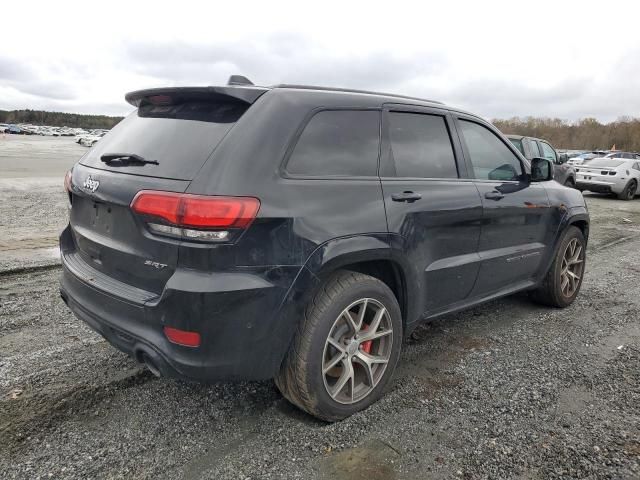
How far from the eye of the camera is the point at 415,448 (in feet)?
8.45

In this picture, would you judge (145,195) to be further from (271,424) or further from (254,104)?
(271,424)

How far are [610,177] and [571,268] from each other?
42.7ft

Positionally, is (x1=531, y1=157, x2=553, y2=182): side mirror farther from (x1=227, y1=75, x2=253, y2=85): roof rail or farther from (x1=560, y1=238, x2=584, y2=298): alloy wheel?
(x1=227, y1=75, x2=253, y2=85): roof rail

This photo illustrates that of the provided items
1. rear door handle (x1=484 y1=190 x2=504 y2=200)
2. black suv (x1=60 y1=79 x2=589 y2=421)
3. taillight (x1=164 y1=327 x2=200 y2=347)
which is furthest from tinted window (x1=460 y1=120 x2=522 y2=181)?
taillight (x1=164 y1=327 x2=200 y2=347)

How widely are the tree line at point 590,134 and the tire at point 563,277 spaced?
214ft

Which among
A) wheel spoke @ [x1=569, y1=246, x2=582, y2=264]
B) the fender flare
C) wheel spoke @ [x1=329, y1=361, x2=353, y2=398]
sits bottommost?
wheel spoke @ [x1=329, y1=361, x2=353, y2=398]

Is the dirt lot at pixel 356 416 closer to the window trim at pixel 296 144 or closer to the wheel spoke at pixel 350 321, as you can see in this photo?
the wheel spoke at pixel 350 321

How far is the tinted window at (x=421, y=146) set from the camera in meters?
3.10

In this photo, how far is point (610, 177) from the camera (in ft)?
51.6

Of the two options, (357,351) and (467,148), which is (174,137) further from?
(467,148)

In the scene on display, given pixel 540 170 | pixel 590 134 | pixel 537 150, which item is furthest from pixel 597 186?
pixel 590 134

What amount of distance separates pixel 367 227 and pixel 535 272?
2.38 meters

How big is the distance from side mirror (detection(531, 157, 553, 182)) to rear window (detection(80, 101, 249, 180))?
109 inches

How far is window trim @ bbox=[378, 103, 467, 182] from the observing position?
297cm
